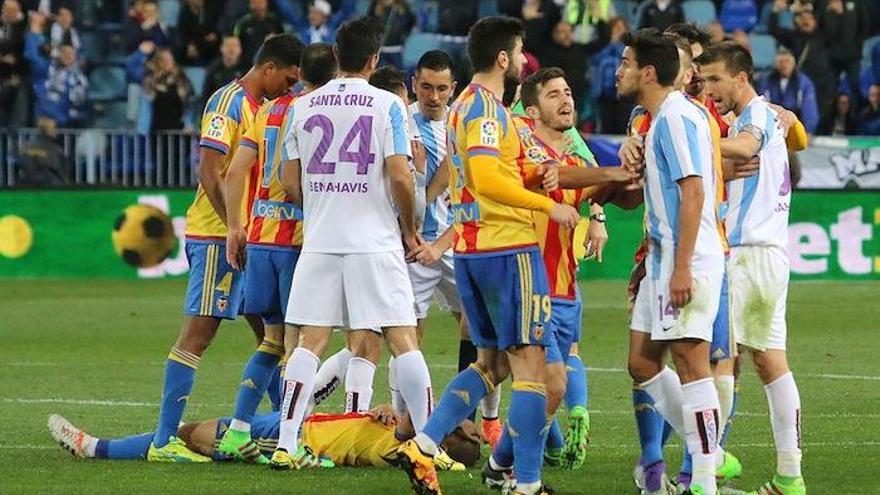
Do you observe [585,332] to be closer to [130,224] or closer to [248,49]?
[130,224]

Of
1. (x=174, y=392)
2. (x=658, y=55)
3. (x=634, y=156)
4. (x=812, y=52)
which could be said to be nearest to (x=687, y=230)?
(x=634, y=156)

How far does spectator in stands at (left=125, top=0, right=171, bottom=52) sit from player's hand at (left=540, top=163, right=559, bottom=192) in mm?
17513

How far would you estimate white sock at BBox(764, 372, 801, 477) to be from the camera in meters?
8.60

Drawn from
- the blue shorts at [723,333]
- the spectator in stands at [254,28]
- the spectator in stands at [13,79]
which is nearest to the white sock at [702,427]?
the blue shorts at [723,333]

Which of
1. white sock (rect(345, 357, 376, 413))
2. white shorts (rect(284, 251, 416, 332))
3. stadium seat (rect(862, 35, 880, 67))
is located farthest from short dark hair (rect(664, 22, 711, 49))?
stadium seat (rect(862, 35, 880, 67))

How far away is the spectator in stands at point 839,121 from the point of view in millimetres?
24438

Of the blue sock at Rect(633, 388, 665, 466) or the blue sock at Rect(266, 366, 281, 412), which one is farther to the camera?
the blue sock at Rect(266, 366, 281, 412)

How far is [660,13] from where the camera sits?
24859 millimetres

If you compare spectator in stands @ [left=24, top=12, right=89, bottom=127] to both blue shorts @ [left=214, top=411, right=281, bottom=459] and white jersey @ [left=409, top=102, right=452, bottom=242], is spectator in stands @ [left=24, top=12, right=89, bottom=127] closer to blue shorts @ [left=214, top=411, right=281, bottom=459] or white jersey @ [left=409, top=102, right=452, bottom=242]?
white jersey @ [left=409, top=102, right=452, bottom=242]

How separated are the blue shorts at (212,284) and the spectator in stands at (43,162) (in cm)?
1312

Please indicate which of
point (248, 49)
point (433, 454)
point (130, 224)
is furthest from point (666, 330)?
point (248, 49)

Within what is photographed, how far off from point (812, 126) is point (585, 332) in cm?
767

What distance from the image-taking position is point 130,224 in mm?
22406

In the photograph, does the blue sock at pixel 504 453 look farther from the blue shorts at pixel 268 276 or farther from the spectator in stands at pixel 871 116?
A: the spectator in stands at pixel 871 116
